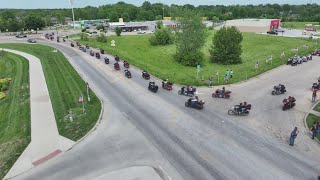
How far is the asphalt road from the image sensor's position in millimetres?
17484

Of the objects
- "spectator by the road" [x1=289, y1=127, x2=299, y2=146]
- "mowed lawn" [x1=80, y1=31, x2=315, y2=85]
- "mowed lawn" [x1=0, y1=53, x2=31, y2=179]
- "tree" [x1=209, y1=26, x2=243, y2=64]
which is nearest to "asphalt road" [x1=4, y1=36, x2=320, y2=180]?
"spectator by the road" [x1=289, y1=127, x2=299, y2=146]

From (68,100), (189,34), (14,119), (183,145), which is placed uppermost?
(189,34)

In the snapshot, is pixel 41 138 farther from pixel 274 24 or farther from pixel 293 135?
pixel 274 24

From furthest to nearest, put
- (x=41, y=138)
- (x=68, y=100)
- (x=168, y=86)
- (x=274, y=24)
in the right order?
(x=274, y=24) < (x=168, y=86) < (x=68, y=100) < (x=41, y=138)

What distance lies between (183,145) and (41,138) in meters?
10.6

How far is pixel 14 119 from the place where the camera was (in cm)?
2627

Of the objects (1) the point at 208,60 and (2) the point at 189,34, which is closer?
(2) the point at 189,34

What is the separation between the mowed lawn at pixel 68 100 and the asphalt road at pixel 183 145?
1.27 m

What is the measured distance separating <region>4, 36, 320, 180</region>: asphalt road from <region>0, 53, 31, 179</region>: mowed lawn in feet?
10.6

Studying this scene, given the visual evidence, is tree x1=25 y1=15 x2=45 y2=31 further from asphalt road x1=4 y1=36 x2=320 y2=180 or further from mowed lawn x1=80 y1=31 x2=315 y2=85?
asphalt road x1=4 y1=36 x2=320 y2=180

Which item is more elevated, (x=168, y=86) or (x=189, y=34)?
(x=189, y=34)

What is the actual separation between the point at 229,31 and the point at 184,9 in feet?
28.0

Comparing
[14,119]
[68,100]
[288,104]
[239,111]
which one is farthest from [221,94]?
[14,119]

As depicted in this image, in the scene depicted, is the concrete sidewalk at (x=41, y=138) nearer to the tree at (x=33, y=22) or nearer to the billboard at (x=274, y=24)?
the billboard at (x=274, y=24)
